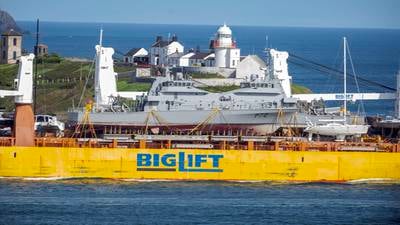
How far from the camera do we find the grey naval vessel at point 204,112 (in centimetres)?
5769

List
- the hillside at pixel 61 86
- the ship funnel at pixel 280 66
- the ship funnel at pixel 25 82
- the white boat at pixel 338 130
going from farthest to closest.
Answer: the hillside at pixel 61 86 < the ship funnel at pixel 280 66 < the white boat at pixel 338 130 < the ship funnel at pixel 25 82

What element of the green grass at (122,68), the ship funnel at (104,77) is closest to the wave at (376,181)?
the ship funnel at (104,77)

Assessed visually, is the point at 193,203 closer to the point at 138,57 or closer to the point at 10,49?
the point at 138,57

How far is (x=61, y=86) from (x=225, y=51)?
490 inches

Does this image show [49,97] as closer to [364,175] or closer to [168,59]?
[168,59]

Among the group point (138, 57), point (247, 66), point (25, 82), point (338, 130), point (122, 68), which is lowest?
point (338, 130)

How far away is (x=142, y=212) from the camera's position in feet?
149

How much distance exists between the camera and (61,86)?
84.1 metres

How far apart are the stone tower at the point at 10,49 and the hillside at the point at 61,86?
2637 mm

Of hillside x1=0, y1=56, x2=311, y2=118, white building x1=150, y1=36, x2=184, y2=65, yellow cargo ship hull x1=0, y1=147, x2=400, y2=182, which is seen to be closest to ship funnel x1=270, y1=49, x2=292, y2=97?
yellow cargo ship hull x1=0, y1=147, x2=400, y2=182

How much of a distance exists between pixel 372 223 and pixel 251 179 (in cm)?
974

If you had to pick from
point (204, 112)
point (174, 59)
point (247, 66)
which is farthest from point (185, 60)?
point (204, 112)

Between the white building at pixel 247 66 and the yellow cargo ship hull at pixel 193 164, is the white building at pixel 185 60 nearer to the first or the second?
the white building at pixel 247 66

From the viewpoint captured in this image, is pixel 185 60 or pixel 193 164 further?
pixel 185 60
